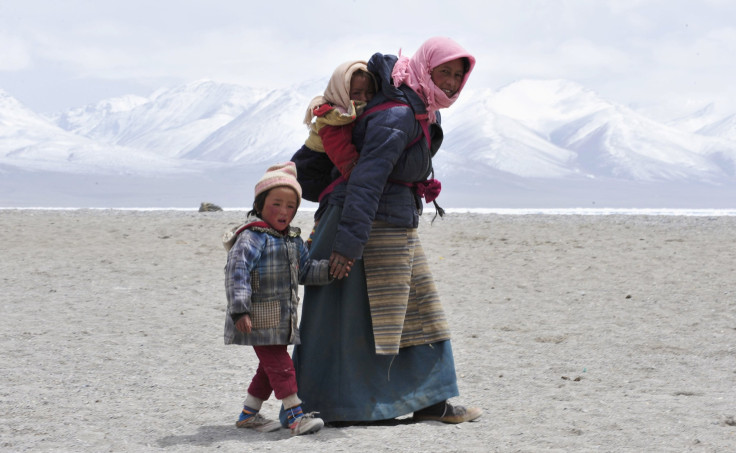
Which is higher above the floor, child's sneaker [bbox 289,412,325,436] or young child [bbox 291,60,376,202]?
young child [bbox 291,60,376,202]

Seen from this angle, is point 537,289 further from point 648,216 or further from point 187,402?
point 648,216

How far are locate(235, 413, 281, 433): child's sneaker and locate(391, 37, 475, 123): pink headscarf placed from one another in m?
1.50

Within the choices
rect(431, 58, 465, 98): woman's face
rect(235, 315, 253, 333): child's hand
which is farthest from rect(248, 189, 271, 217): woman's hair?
rect(431, 58, 465, 98): woman's face

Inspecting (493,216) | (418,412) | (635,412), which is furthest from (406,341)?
(493,216)

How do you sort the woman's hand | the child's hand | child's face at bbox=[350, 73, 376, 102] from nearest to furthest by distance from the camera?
the child's hand
the woman's hand
child's face at bbox=[350, 73, 376, 102]

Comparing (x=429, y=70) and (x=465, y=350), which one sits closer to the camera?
(x=429, y=70)

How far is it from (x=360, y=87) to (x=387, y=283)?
85 cm

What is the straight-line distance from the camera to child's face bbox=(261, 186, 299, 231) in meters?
3.72

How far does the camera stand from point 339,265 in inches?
145

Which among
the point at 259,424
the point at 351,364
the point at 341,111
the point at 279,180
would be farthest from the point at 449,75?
the point at 259,424

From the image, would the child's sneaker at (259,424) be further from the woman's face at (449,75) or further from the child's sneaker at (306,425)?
the woman's face at (449,75)

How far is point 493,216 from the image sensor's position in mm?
19531

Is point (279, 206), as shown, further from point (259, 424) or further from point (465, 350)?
point (465, 350)

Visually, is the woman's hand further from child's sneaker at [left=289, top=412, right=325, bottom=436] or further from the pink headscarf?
the pink headscarf
